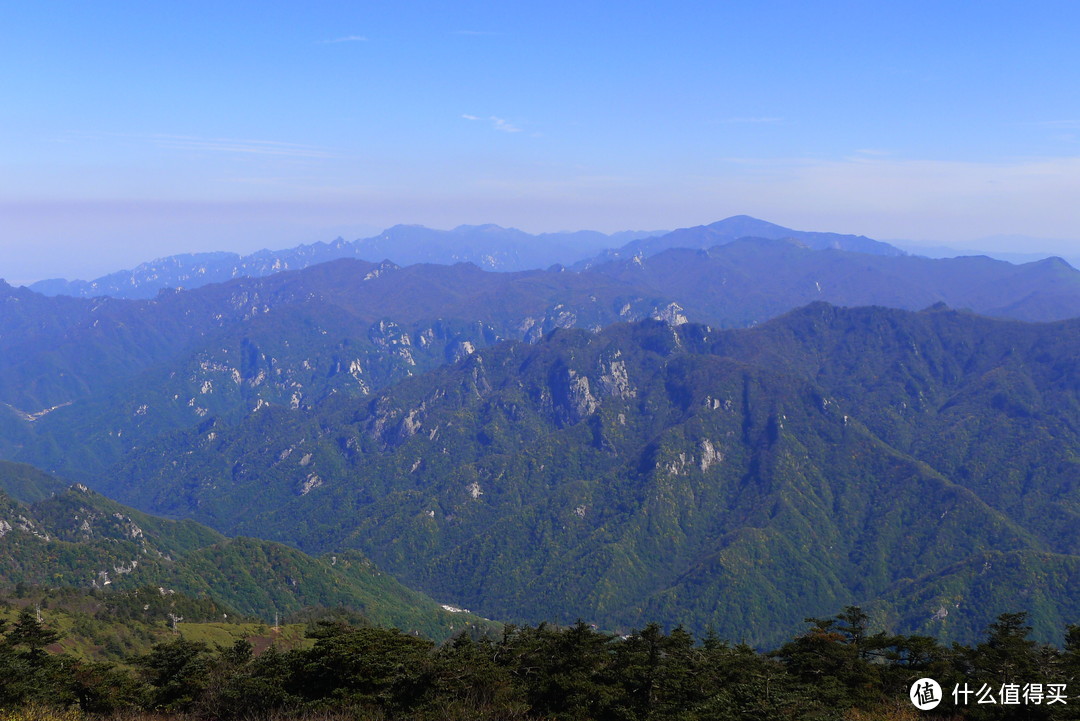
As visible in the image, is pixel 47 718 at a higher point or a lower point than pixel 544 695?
higher

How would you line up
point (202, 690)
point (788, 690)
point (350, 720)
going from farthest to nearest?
point (202, 690) → point (788, 690) → point (350, 720)

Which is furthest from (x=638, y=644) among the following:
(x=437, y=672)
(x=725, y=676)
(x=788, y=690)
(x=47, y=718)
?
(x=47, y=718)

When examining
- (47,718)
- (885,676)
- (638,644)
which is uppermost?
(47,718)

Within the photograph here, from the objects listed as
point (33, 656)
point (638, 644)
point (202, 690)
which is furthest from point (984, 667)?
point (33, 656)

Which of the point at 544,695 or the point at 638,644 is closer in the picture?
the point at 544,695

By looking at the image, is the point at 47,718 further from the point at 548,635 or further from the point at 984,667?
the point at 984,667

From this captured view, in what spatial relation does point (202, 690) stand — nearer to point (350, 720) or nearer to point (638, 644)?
point (350, 720)

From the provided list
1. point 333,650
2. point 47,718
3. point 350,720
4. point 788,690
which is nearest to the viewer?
point 47,718
